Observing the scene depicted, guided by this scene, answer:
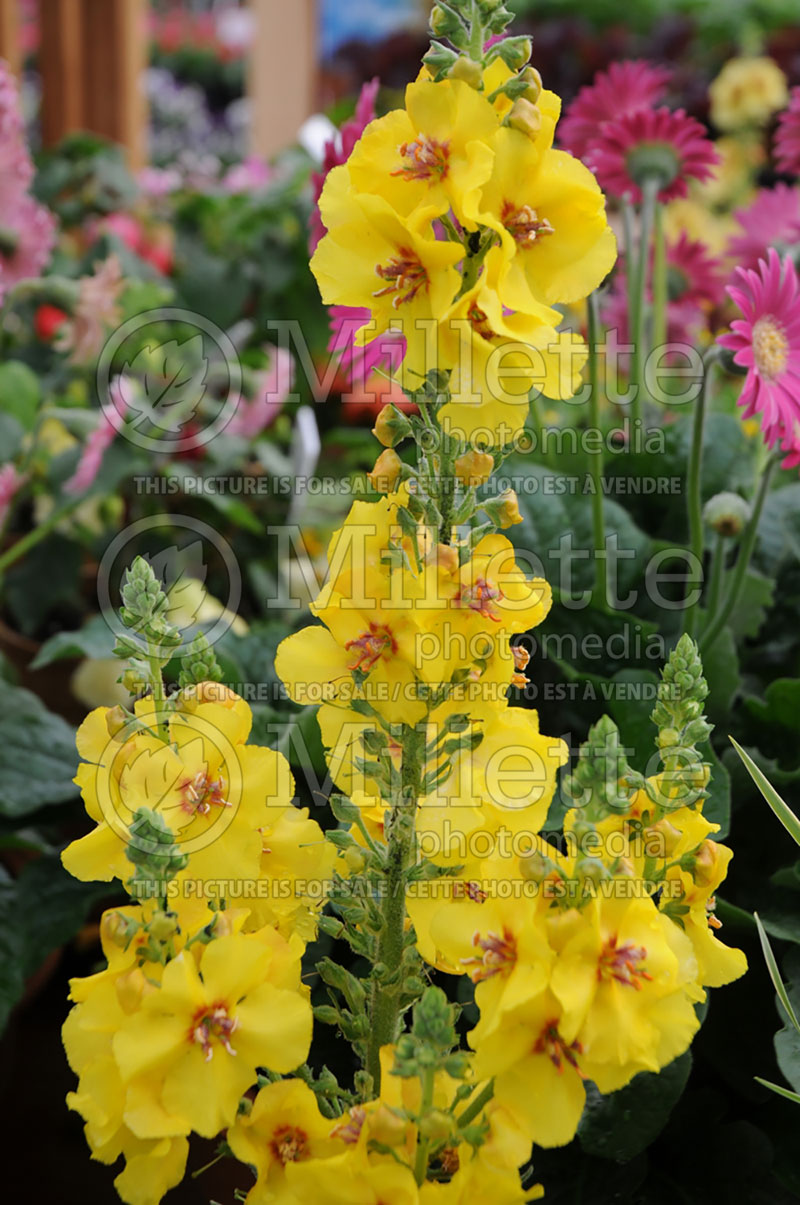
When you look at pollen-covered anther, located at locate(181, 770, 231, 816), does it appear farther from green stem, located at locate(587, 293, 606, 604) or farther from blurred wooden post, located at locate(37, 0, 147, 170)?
blurred wooden post, located at locate(37, 0, 147, 170)

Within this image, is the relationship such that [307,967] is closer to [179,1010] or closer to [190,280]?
[179,1010]

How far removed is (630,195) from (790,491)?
0.65ft

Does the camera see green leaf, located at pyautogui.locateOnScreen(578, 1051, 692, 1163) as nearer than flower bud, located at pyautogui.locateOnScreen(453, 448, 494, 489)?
No

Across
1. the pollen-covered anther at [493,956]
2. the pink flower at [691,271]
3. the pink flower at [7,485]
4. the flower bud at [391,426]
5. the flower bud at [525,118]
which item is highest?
the flower bud at [525,118]

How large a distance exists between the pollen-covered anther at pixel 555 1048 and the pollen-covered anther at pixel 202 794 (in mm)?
106

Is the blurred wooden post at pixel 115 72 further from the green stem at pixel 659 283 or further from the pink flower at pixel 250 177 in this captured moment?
the green stem at pixel 659 283

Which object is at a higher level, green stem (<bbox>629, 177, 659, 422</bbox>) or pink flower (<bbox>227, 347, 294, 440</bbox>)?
green stem (<bbox>629, 177, 659, 422</bbox>)

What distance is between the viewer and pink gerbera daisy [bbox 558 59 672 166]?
0.73 meters

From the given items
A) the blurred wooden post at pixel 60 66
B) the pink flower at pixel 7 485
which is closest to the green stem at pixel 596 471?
the pink flower at pixel 7 485

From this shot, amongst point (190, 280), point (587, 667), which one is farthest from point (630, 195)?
point (190, 280)

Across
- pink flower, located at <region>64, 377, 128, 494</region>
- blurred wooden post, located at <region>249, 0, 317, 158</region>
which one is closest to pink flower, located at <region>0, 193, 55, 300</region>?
pink flower, located at <region>64, 377, 128, 494</region>

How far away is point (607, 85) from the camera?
2.40 feet

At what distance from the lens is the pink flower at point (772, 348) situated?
1.58ft

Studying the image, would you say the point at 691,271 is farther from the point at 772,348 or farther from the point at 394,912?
the point at 394,912
